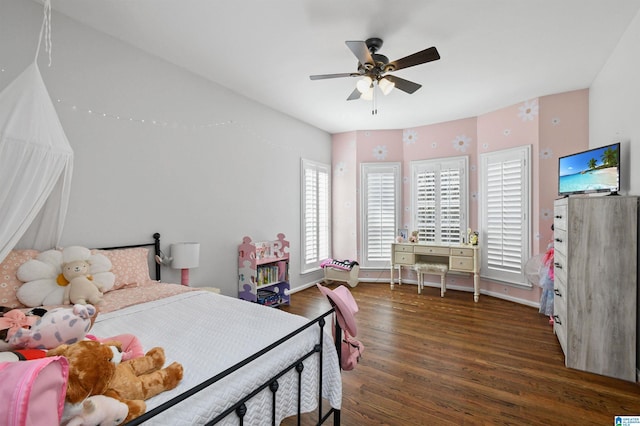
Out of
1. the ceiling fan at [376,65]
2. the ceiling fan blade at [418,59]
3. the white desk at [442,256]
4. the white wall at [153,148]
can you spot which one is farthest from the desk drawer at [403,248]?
the ceiling fan blade at [418,59]

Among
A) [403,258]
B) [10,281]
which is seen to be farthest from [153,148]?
[403,258]

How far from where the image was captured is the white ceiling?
2.26 meters

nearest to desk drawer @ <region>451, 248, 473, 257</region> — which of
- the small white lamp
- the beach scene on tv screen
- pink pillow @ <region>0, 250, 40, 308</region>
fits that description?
the beach scene on tv screen

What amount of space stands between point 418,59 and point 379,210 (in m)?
3.37

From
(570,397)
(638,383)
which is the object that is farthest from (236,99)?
(638,383)

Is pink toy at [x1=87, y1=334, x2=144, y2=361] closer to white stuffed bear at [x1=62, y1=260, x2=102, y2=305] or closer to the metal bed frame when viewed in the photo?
the metal bed frame

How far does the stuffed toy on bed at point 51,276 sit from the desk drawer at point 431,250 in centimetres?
418

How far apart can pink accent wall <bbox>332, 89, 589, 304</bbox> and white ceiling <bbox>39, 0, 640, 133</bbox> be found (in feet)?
1.24

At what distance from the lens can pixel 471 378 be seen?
2.39 m

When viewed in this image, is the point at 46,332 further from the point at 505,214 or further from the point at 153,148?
the point at 505,214

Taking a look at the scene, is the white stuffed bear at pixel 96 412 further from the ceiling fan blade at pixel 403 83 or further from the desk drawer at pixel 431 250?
the desk drawer at pixel 431 250

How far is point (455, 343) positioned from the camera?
3.00 metres

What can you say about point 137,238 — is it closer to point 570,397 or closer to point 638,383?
point 570,397

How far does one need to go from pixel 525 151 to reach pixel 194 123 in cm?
434
